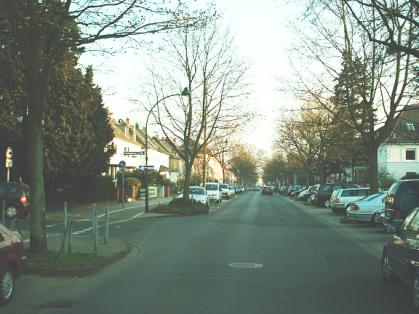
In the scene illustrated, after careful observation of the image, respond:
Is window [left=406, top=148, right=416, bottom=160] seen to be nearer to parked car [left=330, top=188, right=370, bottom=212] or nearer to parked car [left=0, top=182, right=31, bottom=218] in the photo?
parked car [left=330, top=188, right=370, bottom=212]

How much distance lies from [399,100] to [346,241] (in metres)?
8.65

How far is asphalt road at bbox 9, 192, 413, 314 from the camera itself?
8.23 metres

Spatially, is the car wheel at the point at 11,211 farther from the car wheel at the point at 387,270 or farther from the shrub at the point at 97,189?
the car wheel at the point at 387,270

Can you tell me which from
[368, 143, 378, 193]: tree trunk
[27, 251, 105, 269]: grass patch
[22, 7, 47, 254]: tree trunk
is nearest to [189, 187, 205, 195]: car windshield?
[368, 143, 378, 193]: tree trunk

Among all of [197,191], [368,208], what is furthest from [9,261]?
[197,191]

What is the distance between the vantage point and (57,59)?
12.8 meters

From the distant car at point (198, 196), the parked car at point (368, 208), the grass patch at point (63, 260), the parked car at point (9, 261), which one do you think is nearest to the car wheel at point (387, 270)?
the grass patch at point (63, 260)

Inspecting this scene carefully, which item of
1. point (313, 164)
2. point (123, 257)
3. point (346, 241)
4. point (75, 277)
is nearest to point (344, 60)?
point (346, 241)

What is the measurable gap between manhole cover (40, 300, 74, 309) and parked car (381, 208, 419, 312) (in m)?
4.73

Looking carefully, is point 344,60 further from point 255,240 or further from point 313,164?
point 313,164

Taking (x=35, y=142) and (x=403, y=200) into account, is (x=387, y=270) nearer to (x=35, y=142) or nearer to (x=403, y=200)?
(x=403, y=200)

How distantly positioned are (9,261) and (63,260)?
3.50m

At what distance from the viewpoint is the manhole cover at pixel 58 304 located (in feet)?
27.4

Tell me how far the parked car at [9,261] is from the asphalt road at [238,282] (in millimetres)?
562
